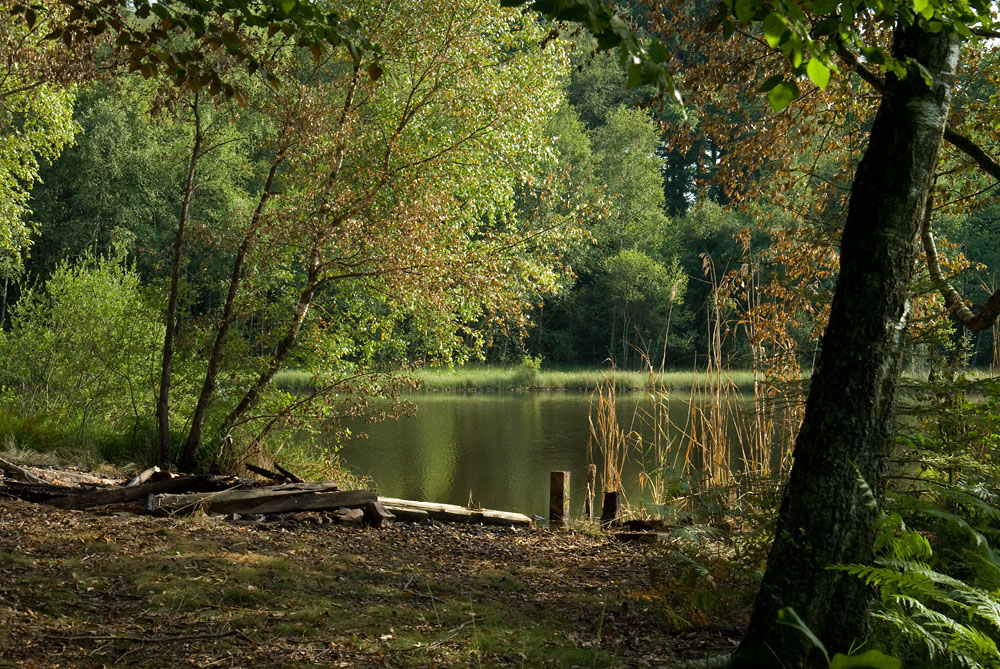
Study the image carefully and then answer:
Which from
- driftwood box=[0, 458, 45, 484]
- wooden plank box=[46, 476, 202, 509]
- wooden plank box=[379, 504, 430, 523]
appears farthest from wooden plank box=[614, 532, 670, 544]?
driftwood box=[0, 458, 45, 484]

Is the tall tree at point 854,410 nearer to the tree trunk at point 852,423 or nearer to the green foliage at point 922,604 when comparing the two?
the tree trunk at point 852,423

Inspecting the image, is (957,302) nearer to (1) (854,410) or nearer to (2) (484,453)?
(1) (854,410)

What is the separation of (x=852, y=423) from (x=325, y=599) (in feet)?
8.44

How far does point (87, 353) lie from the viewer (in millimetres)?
9281

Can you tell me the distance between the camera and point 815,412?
2770 mm

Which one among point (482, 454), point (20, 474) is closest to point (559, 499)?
point (20, 474)

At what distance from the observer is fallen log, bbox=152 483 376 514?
19.4 feet

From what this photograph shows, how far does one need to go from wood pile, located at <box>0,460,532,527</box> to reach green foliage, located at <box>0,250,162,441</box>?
2133mm

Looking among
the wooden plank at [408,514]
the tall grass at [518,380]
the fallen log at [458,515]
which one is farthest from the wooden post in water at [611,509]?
the tall grass at [518,380]

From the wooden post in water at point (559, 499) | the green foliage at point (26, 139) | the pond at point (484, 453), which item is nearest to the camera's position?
the wooden post in water at point (559, 499)

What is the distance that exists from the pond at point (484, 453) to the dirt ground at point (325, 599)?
3.54 m

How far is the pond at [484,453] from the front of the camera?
10797mm

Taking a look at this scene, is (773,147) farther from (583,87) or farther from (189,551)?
(583,87)

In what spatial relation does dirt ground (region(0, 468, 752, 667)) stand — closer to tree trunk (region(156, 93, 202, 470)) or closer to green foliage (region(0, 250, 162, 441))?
tree trunk (region(156, 93, 202, 470))
